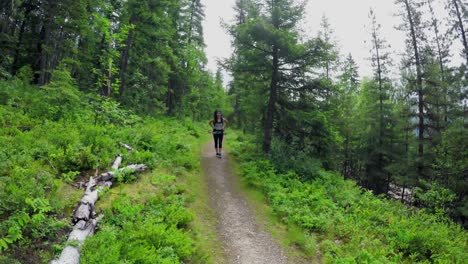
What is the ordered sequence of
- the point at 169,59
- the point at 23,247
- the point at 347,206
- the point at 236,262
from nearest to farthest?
the point at 23,247, the point at 236,262, the point at 347,206, the point at 169,59

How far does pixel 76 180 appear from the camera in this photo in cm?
855

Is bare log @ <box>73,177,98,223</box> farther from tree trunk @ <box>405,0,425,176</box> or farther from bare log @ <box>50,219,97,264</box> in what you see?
tree trunk @ <box>405,0,425,176</box>

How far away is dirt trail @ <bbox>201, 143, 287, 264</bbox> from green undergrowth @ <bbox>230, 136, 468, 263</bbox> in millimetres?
877

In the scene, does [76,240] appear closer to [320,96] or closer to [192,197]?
[192,197]

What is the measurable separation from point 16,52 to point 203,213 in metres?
20.0

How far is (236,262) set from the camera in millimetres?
6832

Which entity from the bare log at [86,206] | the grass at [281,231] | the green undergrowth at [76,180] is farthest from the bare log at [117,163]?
the grass at [281,231]

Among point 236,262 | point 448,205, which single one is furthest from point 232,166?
point 448,205

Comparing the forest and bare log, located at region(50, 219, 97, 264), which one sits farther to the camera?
the forest

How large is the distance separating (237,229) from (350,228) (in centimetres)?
330

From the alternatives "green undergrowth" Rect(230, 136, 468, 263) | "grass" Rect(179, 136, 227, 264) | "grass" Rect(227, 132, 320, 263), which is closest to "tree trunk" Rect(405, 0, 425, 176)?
"green undergrowth" Rect(230, 136, 468, 263)

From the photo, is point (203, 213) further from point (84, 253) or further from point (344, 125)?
point (344, 125)

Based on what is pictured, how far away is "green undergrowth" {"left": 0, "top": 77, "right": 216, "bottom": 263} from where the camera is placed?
567 centimetres

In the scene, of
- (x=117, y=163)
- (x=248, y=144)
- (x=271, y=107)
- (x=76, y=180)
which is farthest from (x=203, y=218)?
(x=248, y=144)
